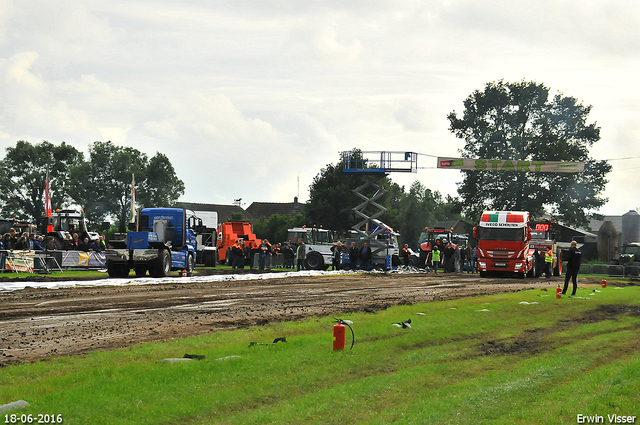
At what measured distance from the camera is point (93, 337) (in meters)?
12.1

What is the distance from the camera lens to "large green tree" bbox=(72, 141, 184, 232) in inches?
3359

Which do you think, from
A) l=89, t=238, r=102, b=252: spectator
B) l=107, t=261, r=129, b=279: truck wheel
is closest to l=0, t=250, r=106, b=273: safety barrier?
l=89, t=238, r=102, b=252: spectator

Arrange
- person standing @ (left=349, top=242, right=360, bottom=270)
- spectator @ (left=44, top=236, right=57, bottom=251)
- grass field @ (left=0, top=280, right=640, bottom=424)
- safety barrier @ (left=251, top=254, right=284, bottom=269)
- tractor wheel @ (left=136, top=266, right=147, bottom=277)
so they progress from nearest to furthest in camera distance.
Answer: grass field @ (left=0, top=280, right=640, bottom=424)
tractor wheel @ (left=136, top=266, right=147, bottom=277)
spectator @ (left=44, top=236, right=57, bottom=251)
person standing @ (left=349, top=242, right=360, bottom=270)
safety barrier @ (left=251, top=254, right=284, bottom=269)

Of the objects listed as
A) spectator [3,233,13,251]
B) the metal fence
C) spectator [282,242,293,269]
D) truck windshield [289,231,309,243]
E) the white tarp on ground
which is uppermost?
truck windshield [289,231,309,243]

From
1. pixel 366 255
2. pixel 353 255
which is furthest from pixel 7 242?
pixel 366 255

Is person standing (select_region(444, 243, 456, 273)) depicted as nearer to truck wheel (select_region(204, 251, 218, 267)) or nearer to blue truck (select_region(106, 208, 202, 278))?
truck wheel (select_region(204, 251, 218, 267))

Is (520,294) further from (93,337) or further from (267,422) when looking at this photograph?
(267,422)

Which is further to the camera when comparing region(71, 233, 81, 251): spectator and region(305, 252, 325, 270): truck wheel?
region(305, 252, 325, 270): truck wheel

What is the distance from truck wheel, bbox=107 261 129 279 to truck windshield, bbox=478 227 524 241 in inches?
713

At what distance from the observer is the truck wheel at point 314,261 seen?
40781 mm

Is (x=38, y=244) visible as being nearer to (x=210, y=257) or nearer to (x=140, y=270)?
(x=140, y=270)

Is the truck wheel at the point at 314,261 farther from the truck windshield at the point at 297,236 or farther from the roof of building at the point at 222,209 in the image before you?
the roof of building at the point at 222,209

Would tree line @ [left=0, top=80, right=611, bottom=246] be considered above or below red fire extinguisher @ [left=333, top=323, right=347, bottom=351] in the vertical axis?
above

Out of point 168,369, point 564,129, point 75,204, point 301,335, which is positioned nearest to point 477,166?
point 564,129
